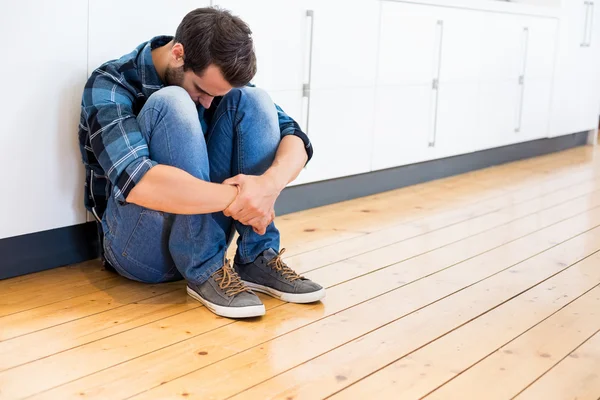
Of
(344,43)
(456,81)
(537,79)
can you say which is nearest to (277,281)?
(344,43)

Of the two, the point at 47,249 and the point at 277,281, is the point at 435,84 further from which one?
the point at 47,249

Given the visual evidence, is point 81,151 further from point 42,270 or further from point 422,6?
point 422,6

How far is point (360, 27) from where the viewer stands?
121 inches

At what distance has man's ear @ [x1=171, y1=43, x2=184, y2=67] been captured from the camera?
5.83 ft

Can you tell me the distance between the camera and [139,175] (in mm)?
1676

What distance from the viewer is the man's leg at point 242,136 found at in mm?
1901

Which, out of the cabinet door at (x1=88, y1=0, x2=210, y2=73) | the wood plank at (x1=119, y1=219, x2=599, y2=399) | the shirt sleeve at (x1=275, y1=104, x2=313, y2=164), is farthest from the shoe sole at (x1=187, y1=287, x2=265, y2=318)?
the cabinet door at (x1=88, y1=0, x2=210, y2=73)

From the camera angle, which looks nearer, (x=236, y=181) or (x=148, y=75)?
(x=236, y=181)

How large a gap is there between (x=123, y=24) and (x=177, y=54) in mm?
420

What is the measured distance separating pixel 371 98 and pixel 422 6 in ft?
1.72

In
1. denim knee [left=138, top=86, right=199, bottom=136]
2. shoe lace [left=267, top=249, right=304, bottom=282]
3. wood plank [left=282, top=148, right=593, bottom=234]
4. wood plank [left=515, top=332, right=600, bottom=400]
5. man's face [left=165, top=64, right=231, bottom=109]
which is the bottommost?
wood plank [left=515, top=332, right=600, bottom=400]

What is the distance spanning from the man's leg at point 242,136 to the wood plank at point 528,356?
27.0 inches

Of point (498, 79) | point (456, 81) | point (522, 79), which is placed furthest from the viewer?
point (522, 79)

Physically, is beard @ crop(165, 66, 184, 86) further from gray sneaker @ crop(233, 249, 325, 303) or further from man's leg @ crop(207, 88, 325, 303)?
gray sneaker @ crop(233, 249, 325, 303)
